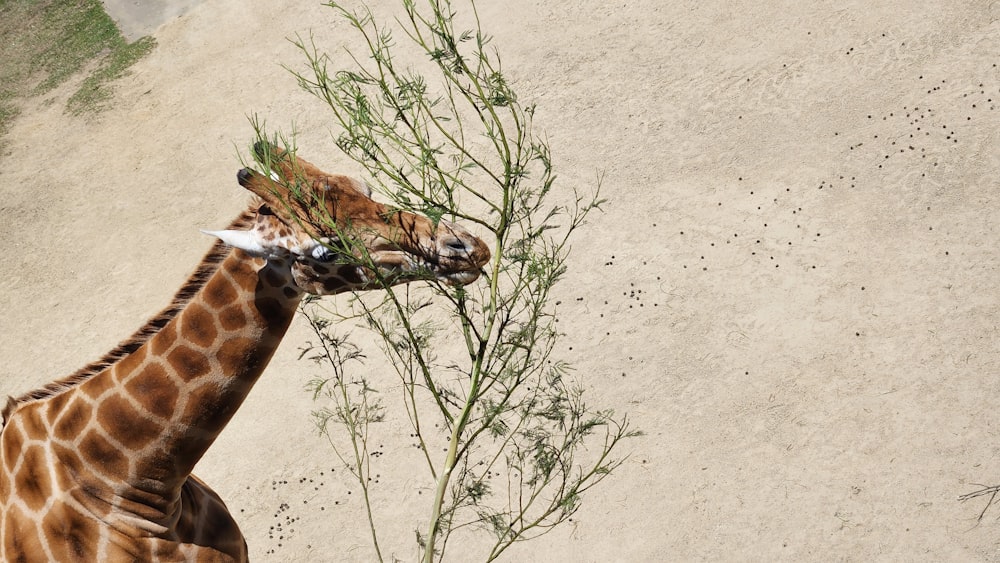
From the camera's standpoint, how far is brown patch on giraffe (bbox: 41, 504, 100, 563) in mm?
5340

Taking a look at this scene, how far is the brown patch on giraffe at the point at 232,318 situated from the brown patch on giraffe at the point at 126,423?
0.71 m

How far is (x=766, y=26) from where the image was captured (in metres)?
11.2

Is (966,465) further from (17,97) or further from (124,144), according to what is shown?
(17,97)

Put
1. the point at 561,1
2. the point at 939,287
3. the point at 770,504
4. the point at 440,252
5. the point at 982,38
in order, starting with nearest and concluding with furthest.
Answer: the point at 440,252, the point at 770,504, the point at 939,287, the point at 982,38, the point at 561,1

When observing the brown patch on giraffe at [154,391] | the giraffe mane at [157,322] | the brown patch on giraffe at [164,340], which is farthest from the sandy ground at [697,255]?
the brown patch on giraffe at [164,340]

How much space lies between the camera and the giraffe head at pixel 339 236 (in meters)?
4.92

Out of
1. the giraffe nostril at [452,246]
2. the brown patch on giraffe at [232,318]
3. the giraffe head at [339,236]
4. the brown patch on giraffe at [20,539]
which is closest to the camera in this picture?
the giraffe head at [339,236]

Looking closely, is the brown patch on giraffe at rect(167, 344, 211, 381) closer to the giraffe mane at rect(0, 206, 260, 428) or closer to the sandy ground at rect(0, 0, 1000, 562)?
the giraffe mane at rect(0, 206, 260, 428)

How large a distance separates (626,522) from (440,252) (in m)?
4.38

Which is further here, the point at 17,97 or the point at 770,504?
the point at 17,97

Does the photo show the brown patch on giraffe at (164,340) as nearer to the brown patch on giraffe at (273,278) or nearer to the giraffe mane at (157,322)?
the giraffe mane at (157,322)

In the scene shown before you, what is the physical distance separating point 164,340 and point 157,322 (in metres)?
0.16

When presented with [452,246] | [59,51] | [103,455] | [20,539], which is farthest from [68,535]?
[59,51]

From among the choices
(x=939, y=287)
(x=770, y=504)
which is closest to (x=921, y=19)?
(x=939, y=287)
